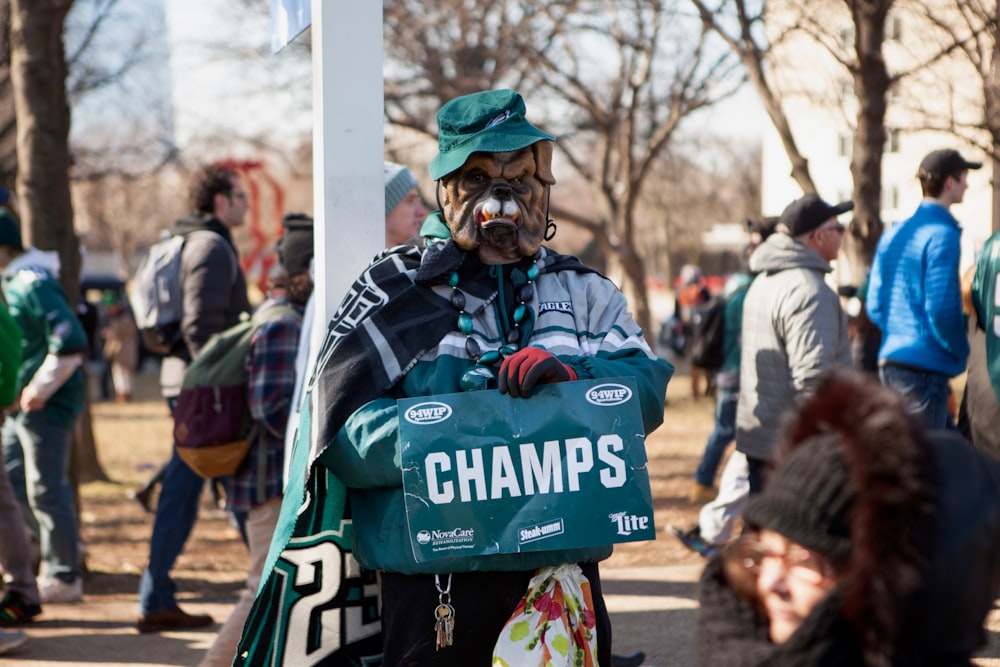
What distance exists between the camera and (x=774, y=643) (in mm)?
1553

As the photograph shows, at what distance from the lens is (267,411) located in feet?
14.4

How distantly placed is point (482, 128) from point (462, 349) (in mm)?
534

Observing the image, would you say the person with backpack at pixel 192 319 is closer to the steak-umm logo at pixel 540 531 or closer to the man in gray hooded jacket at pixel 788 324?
the man in gray hooded jacket at pixel 788 324

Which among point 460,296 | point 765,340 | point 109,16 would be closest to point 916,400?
point 765,340

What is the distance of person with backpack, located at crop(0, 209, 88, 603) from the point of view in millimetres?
5629

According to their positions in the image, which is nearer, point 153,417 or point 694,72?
point 694,72

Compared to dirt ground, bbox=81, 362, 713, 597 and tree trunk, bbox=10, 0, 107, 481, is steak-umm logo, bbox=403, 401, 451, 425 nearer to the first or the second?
dirt ground, bbox=81, 362, 713, 597

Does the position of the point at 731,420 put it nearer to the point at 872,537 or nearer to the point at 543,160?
the point at 543,160

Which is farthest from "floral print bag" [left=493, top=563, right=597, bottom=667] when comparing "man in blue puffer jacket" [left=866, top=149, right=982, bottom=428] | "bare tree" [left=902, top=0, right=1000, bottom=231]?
"bare tree" [left=902, top=0, right=1000, bottom=231]

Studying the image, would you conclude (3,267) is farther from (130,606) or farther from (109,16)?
(109,16)

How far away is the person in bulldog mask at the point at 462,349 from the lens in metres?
2.62

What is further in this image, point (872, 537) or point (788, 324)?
point (788, 324)

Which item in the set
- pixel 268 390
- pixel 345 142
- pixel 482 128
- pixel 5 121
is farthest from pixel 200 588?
pixel 5 121

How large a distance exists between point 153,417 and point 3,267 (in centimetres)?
1139
